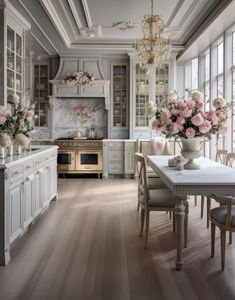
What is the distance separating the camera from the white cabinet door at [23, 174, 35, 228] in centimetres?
364

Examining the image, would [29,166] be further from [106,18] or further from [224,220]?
[106,18]

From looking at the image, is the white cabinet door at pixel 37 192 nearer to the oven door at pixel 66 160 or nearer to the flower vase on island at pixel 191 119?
the flower vase on island at pixel 191 119

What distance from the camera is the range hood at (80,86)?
26.9 feet

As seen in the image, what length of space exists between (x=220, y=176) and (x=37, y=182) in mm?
2119

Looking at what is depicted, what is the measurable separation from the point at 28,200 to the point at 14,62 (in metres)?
2.38

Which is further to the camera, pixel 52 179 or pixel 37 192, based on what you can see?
pixel 52 179

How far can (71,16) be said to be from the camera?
19.3ft

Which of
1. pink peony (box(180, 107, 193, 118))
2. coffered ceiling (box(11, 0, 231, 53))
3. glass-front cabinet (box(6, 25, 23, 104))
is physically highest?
coffered ceiling (box(11, 0, 231, 53))

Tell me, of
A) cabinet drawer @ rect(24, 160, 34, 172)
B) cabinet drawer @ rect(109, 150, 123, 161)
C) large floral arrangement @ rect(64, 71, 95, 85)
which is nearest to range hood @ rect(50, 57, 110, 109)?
large floral arrangement @ rect(64, 71, 95, 85)

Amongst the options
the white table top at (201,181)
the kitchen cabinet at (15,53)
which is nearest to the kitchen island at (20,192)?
the kitchen cabinet at (15,53)

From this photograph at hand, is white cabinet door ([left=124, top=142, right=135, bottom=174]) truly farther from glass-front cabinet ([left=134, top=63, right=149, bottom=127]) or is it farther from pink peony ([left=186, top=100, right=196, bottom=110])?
pink peony ([left=186, top=100, right=196, bottom=110])

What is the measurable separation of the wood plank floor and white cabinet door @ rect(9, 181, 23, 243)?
0.19 m

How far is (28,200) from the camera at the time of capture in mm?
3762

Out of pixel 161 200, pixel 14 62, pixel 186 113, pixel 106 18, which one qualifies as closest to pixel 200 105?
pixel 186 113
